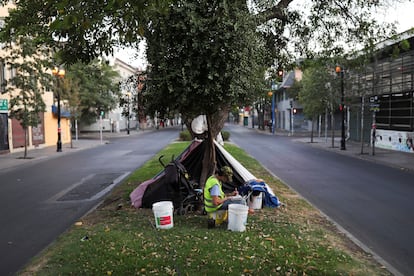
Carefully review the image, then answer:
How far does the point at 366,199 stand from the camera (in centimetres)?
1002

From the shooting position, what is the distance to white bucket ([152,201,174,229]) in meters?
6.44

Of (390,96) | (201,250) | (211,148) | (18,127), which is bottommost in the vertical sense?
(201,250)

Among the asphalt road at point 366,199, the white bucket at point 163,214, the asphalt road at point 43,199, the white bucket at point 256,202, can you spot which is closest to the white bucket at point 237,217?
the white bucket at point 163,214

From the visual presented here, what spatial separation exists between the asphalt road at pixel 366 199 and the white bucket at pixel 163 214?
3191mm

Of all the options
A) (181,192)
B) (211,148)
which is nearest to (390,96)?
(211,148)

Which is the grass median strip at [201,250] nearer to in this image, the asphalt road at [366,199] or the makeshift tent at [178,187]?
the asphalt road at [366,199]

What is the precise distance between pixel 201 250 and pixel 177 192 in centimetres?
270

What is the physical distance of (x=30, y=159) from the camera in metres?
20.7

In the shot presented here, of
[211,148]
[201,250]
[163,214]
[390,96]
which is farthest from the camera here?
[390,96]

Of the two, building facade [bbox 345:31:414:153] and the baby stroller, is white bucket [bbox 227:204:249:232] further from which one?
building facade [bbox 345:31:414:153]

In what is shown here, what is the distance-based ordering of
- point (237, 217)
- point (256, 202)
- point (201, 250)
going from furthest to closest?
1. point (256, 202)
2. point (237, 217)
3. point (201, 250)

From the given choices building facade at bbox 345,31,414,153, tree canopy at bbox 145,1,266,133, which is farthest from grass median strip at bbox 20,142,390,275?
building facade at bbox 345,31,414,153

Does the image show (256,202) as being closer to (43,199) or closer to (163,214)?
(163,214)

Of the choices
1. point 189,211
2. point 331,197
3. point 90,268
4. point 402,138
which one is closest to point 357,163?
point 402,138
